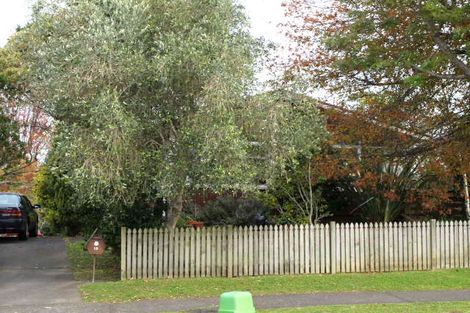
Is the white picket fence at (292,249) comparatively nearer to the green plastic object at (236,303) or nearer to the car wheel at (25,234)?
the green plastic object at (236,303)

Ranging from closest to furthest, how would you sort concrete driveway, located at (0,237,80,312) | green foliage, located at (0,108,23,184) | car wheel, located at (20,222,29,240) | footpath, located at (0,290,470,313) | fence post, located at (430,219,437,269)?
footpath, located at (0,290,470,313) → concrete driveway, located at (0,237,80,312) → fence post, located at (430,219,437,269) → green foliage, located at (0,108,23,184) → car wheel, located at (20,222,29,240)

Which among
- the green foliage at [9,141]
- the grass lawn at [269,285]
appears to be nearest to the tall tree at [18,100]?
the green foliage at [9,141]

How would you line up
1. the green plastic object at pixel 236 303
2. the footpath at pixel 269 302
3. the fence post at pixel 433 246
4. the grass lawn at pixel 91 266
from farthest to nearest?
the fence post at pixel 433 246
the grass lawn at pixel 91 266
the footpath at pixel 269 302
the green plastic object at pixel 236 303

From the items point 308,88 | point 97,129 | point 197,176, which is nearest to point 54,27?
point 97,129

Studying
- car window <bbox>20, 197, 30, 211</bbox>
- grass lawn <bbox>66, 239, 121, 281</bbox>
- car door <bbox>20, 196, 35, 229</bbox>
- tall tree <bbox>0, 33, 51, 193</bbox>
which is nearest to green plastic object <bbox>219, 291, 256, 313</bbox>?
grass lawn <bbox>66, 239, 121, 281</bbox>

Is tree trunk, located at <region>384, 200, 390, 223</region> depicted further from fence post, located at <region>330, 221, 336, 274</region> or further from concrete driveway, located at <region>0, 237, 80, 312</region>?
concrete driveway, located at <region>0, 237, 80, 312</region>

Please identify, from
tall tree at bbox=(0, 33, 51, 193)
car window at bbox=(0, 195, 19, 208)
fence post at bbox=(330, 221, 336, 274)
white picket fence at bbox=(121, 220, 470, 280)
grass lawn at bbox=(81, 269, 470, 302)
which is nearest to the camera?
grass lawn at bbox=(81, 269, 470, 302)

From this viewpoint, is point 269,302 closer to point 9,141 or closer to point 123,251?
point 123,251

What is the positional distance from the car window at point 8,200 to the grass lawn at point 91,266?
312 cm

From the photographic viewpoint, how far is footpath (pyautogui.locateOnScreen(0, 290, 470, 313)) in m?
10.6

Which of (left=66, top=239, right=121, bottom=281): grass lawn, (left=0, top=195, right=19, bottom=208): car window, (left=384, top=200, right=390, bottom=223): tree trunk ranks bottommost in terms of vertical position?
(left=66, top=239, right=121, bottom=281): grass lawn

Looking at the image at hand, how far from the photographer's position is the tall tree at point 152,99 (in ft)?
37.4

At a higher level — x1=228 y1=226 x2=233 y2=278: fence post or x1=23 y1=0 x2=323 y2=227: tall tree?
x1=23 y1=0 x2=323 y2=227: tall tree

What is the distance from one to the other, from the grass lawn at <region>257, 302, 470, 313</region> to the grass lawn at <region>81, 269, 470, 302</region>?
5.90 feet
